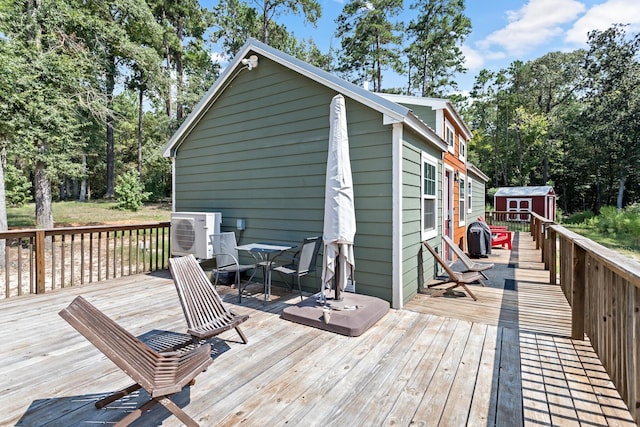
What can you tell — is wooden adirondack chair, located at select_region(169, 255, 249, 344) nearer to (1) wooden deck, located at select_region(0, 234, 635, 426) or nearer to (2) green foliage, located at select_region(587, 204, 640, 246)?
(1) wooden deck, located at select_region(0, 234, 635, 426)

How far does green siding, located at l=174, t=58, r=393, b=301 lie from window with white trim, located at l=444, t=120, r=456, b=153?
3855mm

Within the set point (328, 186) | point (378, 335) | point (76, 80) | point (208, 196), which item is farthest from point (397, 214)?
point (76, 80)

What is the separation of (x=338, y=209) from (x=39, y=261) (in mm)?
4480

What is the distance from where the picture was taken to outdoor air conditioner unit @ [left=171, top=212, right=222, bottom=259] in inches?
217

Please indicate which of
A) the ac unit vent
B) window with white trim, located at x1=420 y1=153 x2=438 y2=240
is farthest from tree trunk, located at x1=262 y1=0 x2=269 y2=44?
window with white trim, located at x1=420 y1=153 x2=438 y2=240

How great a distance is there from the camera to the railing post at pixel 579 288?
3078mm

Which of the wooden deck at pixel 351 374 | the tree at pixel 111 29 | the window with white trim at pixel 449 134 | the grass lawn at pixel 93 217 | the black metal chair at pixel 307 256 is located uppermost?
the tree at pixel 111 29

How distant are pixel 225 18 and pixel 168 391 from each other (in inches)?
791

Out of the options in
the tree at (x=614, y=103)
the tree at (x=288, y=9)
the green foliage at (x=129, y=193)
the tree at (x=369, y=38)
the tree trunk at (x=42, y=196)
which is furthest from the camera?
the tree at (x=614, y=103)

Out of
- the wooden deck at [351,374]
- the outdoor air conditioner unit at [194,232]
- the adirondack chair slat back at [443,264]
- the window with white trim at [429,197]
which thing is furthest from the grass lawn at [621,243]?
the outdoor air conditioner unit at [194,232]

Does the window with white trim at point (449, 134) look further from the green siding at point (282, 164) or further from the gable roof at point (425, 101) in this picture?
the green siding at point (282, 164)

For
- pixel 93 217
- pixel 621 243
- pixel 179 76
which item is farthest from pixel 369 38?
pixel 93 217

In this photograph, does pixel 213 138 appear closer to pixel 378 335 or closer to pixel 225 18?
pixel 378 335

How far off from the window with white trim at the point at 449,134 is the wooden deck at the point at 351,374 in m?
4.57
